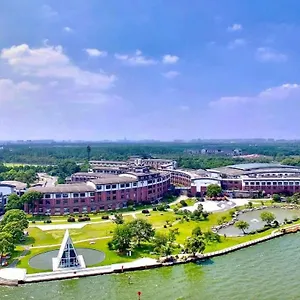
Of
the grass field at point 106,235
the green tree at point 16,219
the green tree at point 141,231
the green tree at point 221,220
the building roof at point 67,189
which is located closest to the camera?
the grass field at point 106,235

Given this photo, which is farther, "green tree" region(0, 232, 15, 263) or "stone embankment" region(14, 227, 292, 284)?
"green tree" region(0, 232, 15, 263)

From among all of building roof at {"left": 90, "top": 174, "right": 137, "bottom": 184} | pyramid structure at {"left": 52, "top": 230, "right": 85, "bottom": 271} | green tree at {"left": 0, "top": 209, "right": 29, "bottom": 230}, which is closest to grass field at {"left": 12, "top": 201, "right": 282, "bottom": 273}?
green tree at {"left": 0, "top": 209, "right": 29, "bottom": 230}

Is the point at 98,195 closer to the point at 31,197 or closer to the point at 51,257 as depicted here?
the point at 31,197

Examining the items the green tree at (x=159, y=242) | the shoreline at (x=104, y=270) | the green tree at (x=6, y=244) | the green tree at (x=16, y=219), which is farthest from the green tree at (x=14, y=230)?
the green tree at (x=159, y=242)

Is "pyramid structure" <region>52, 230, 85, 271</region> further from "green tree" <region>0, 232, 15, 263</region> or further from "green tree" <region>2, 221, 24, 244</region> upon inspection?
"green tree" <region>2, 221, 24, 244</region>

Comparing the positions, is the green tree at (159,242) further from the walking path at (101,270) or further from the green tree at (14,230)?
the green tree at (14,230)

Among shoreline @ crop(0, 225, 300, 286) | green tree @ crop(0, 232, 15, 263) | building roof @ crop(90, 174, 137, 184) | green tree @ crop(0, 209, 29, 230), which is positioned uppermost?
building roof @ crop(90, 174, 137, 184)

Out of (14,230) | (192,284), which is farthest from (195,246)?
(14,230)
